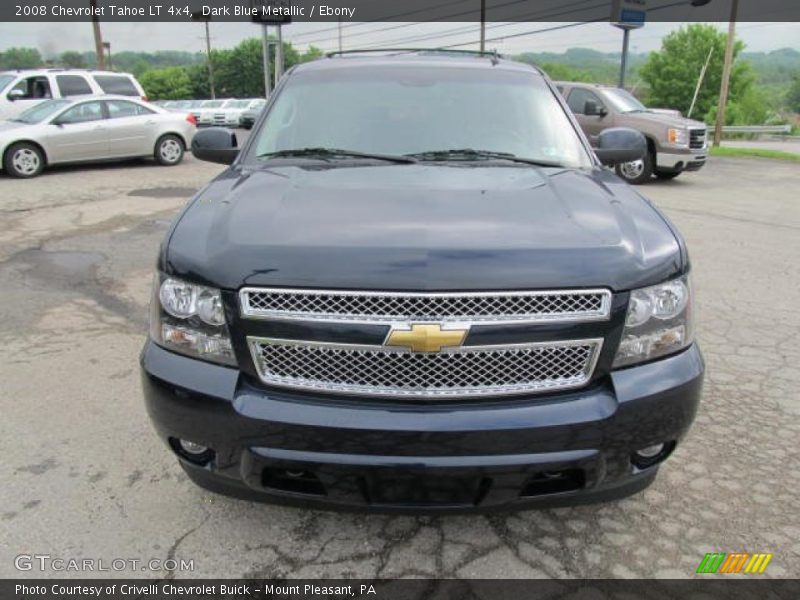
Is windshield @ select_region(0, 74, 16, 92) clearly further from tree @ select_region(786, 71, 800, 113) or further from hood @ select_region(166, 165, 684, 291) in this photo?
tree @ select_region(786, 71, 800, 113)

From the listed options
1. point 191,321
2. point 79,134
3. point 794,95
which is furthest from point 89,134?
point 794,95

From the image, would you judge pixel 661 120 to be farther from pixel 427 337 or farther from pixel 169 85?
pixel 169 85

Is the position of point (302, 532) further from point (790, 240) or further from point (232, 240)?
point (790, 240)

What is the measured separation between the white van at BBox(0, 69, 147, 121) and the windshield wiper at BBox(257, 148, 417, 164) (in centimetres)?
1364

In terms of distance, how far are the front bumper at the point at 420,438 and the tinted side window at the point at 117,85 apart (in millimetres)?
16036

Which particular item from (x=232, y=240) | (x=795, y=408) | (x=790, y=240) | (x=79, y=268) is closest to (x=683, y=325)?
(x=232, y=240)

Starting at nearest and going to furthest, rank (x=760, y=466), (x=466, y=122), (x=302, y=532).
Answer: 1. (x=302, y=532)
2. (x=760, y=466)
3. (x=466, y=122)

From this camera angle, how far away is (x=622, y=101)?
12977 millimetres

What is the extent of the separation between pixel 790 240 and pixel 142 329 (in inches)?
292

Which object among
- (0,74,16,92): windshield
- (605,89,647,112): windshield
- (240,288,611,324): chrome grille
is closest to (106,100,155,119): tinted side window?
(0,74,16,92): windshield

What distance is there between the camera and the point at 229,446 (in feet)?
6.84

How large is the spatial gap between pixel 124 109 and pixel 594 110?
375 inches

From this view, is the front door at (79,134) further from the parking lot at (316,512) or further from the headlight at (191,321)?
the headlight at (191,321)

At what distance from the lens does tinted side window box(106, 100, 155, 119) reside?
13.0 meters
